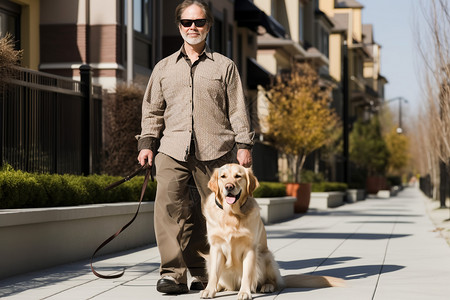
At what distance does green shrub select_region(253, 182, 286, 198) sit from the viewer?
2061 cm

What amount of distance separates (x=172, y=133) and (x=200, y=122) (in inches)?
11.1

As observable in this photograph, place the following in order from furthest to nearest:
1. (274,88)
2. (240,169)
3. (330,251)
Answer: (274,88), (330,251), (240,169)

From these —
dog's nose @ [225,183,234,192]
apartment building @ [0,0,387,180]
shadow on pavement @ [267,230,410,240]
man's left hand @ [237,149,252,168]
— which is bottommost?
shadow on pavement @ [267,230,410,240]

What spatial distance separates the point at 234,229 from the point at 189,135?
1038 millimetres

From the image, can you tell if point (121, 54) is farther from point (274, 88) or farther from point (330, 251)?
point (274, 88)

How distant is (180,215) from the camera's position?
7637 mm

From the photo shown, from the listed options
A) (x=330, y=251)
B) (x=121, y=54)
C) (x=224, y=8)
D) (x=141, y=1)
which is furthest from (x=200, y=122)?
(x=224, y=8)

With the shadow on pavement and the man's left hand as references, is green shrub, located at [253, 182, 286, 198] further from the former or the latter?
the man's left hand

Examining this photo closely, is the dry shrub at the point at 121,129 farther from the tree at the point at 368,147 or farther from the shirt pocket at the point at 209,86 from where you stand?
the tree at the point at 368,147

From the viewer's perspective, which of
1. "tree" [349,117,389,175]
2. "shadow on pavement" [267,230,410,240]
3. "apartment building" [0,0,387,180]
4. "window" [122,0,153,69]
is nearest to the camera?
"shadow on pavement" [267,230,410,240]

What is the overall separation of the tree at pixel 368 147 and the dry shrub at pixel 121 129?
130ft

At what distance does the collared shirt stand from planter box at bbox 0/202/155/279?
1.98 m

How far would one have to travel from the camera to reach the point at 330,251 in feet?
40.2

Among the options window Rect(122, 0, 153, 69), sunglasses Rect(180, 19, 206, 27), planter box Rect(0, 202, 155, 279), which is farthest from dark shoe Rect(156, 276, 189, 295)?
window Rect(122, 0, 153, 69)
